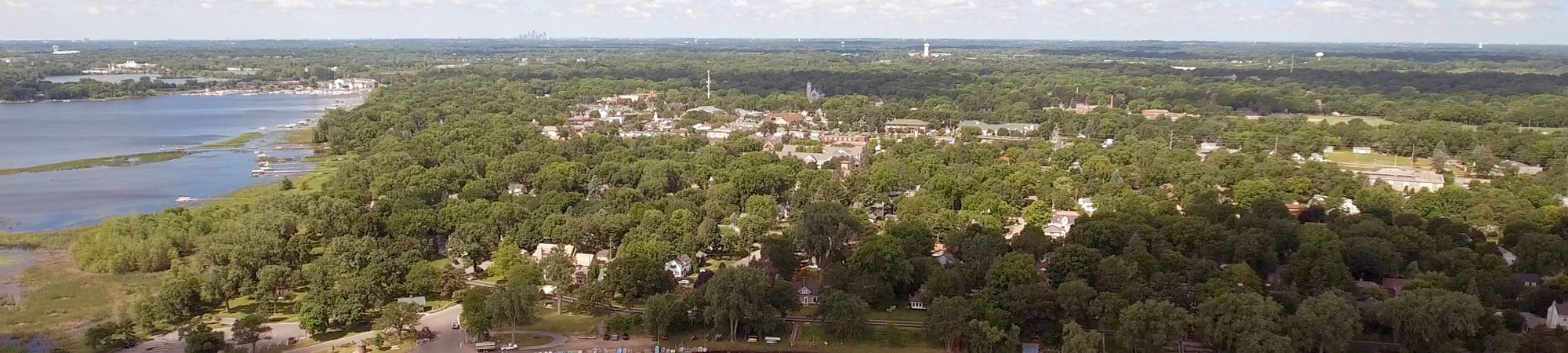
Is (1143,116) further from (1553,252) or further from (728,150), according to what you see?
(1553,252)

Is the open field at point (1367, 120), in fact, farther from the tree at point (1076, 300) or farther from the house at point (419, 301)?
the house at point (419, 301)

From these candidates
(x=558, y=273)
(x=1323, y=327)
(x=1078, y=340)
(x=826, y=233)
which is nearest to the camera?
(x=1078, y=340)

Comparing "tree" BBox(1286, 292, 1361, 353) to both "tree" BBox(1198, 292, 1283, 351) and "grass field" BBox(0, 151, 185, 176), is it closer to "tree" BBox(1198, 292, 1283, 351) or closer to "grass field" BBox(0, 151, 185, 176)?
"tree" BBox(1198, 292, 1283, 351)

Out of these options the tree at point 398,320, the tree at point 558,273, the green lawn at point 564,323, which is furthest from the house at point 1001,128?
the tree at point 398,320

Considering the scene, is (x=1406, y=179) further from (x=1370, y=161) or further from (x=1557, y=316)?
(x=1557, y=316)

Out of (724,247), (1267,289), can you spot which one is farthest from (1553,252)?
(724,247)

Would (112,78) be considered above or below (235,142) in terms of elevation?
above

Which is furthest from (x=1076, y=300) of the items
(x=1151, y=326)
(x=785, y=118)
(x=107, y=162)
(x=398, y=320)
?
(x=107, y=162)
